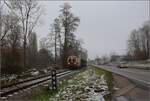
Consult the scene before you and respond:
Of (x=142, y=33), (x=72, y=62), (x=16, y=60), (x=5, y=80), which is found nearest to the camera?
(x=5, y=80)

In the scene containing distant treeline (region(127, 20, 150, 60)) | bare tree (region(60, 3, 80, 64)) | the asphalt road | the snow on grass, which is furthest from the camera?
distant treeline (region(127, 20, 150, 60))

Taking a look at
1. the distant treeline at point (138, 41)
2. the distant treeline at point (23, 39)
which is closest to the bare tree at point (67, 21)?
the distant treeline at point (23, 39)

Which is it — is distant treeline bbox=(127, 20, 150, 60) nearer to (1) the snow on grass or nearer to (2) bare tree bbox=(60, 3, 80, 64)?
(2) bare tree bbox=(60, 3, 80, 64)

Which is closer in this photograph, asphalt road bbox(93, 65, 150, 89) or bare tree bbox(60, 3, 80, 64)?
asphalt road bbox(93, 65, 150, 89)

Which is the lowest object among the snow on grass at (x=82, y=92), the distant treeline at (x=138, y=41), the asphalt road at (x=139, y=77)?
the snow on grass at (x=82, y=92)

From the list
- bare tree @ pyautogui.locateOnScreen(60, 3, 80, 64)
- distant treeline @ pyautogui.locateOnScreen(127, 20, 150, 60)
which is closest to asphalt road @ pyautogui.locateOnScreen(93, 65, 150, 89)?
bare tree @ pyautogui.locateOnScreen(60, 3, 80, 64)

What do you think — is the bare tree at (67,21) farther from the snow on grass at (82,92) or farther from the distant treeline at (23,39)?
the snow on grass at (82,92)

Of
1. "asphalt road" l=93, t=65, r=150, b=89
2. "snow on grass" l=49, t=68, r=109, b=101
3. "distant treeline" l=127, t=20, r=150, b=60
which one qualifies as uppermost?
"distant treeline" l=127, t=20, r=150, b=60

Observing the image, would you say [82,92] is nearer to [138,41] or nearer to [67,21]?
[67,21]

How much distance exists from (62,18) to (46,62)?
11.5 m

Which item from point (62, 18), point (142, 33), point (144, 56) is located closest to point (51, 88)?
point (62, 18)

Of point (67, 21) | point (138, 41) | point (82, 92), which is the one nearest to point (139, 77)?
point (82, 92)

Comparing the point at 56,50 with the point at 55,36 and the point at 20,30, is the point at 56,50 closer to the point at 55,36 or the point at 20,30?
the point at 55,36

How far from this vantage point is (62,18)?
5875 centimetres
